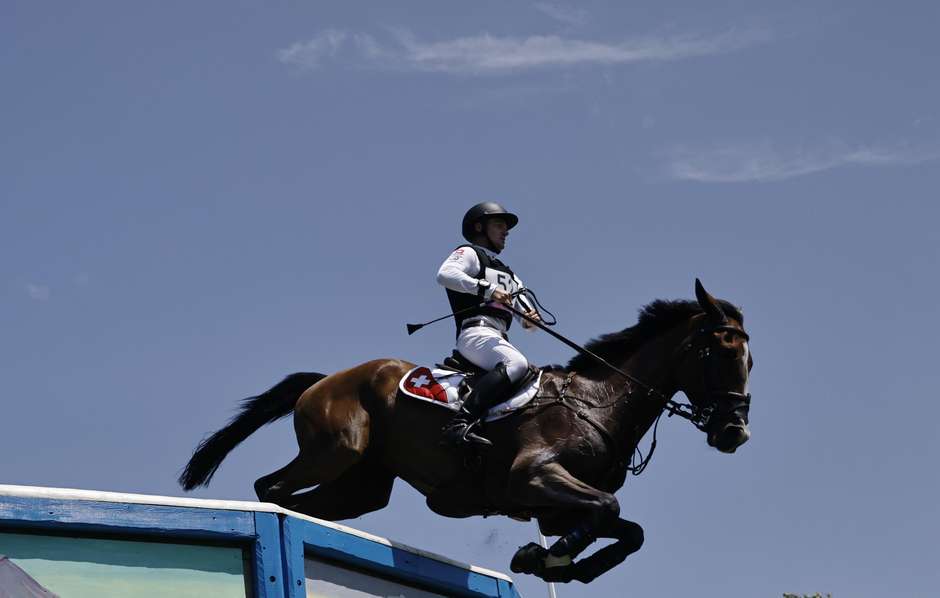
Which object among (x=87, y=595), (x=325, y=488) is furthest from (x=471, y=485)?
(x=87, y=595)

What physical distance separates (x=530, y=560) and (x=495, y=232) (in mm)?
2730

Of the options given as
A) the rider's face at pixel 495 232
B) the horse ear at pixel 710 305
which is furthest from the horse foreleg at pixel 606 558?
the rider's face at pixel 495 232

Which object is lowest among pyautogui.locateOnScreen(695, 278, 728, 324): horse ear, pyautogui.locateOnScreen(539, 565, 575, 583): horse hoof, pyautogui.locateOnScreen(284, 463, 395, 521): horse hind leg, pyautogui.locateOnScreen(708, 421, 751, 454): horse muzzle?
pyautogui.locateOnScreen(539, 565, 575, 583): horse hoof

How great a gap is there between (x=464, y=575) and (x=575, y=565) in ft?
3.82

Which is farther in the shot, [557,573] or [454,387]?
[454,387]

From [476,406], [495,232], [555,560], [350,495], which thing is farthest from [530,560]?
[495,232]

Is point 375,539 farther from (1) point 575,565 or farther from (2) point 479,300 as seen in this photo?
(2) point 479,300

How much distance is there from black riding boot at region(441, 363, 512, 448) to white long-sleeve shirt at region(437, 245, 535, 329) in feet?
2.27

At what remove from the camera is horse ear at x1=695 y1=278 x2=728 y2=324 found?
1005 cm

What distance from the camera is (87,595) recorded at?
242 inches

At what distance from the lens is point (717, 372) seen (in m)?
9.87

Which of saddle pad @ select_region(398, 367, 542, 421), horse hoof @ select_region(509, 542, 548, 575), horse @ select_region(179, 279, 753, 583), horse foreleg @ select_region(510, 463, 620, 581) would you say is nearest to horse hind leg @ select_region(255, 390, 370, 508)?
horse @ select_region(179, 279, 753, 583)

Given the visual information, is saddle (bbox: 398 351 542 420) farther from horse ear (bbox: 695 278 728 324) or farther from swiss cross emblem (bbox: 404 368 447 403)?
horse ear (bbox: 695 278 728 324)

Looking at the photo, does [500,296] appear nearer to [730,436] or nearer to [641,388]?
[641,388]
